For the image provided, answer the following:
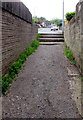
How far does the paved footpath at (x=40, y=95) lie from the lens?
3.08 metres

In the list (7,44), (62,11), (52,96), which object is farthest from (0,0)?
(62,11)

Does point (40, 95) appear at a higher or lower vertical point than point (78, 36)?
lower

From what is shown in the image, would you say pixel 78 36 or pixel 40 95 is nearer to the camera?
pixel 40 95

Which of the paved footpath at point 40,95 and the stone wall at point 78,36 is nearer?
the paved footpath at point 40,95

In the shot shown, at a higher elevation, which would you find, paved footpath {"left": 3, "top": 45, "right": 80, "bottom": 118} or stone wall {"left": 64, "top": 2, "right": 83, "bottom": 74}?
stone wall {"left": 64, "top": 2, "right": 83, "bottom": 74}

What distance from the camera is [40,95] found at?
12.3 feet

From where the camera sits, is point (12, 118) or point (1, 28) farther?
point (1, 28)

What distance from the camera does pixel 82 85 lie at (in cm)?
421

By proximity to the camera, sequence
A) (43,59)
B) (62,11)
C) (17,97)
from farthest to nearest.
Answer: (62,11)
(43,59)
(17,97)

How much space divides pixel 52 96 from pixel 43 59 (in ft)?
10.1

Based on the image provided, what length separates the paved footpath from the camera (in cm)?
308

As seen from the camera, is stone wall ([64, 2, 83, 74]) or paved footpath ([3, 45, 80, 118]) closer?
paved footpath ([3, 45, 80, 118])

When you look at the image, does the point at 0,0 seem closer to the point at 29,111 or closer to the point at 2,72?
the point at 2,72

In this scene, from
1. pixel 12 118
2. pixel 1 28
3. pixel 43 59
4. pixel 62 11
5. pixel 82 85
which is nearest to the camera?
pixel 12 118
